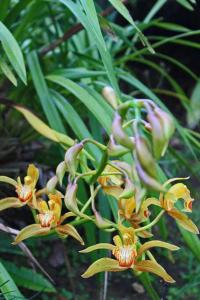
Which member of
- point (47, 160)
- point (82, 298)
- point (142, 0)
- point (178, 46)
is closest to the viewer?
point (82, 298)

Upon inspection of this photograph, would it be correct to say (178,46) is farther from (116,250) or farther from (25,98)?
(116,250)

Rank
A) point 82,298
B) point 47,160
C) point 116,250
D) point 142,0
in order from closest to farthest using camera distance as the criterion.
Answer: point 116,250 < point 82,298 < point 47,160 < point 142,0

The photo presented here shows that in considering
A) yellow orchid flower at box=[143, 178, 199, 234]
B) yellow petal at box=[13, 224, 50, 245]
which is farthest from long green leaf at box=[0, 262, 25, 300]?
yellow orchid flower at box=[143, 178, 199, 234]

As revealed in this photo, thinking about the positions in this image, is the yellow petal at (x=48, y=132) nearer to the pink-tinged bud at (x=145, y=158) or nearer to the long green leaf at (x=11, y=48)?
the long green leaf at (x=11, y=48)

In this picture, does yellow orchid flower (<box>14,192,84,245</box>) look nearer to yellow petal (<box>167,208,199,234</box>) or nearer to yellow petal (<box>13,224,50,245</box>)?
yellow petal (<box>13,224,50,245</box>)

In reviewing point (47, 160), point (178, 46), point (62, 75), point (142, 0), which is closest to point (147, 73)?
point (178, 46)

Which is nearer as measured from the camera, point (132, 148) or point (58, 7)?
point (132, 148)

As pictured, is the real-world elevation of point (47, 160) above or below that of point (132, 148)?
below

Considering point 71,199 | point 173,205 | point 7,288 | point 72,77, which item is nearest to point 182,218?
point 173,205
